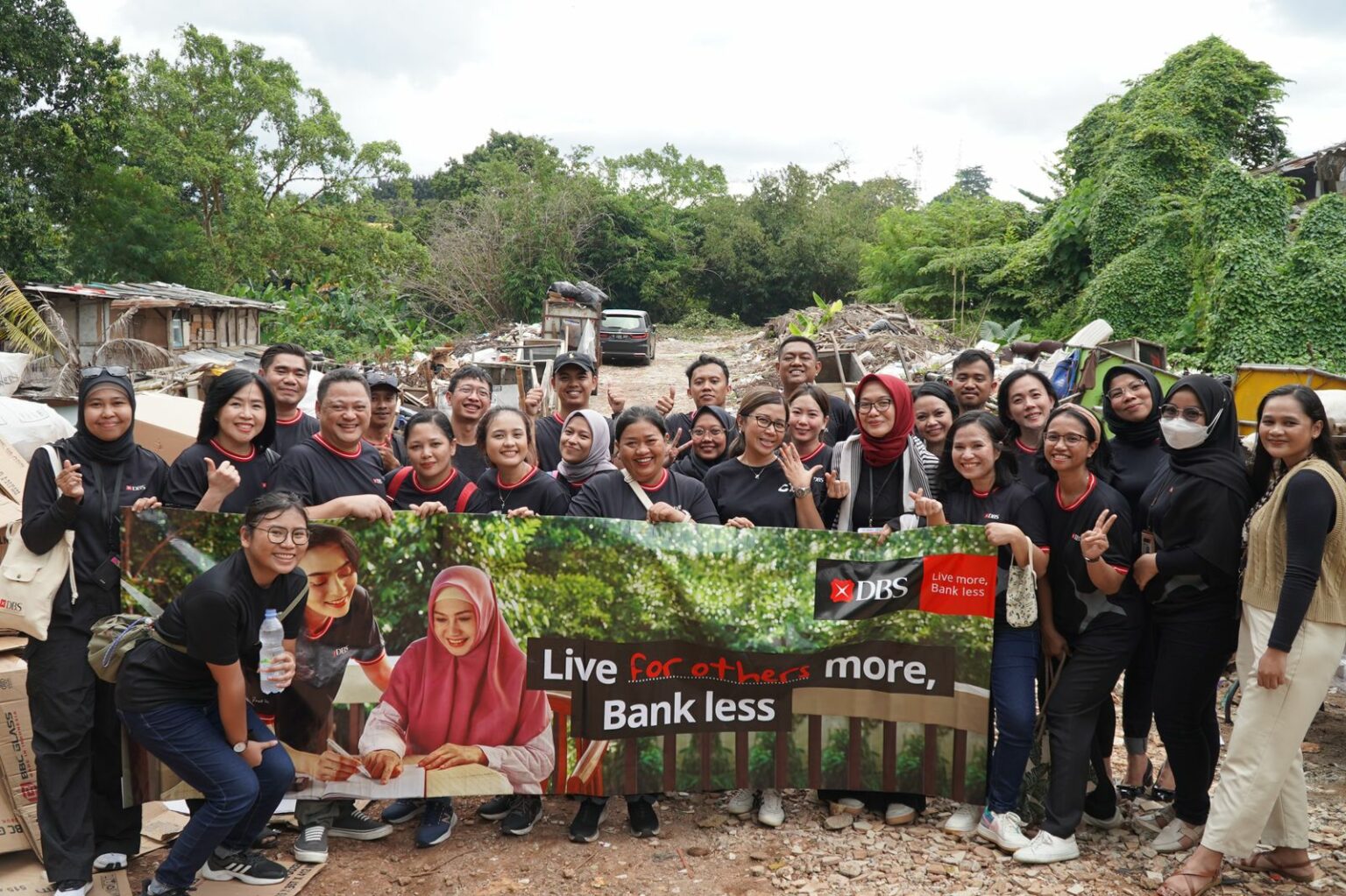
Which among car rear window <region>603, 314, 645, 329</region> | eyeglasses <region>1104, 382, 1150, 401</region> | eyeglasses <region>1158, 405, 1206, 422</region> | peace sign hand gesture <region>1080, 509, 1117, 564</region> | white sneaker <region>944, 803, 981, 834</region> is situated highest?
car rear window <region>603, 314, 645, 329</region>

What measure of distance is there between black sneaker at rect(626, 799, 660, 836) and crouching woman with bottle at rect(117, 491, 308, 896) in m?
1.59

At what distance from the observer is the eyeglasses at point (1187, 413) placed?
13.7ft

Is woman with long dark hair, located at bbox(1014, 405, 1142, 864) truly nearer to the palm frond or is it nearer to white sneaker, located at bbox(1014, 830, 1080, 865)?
white sneaker, located at bbox(1014, 830, 1080, 865)

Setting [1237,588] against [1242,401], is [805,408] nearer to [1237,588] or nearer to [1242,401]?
[1237,588]

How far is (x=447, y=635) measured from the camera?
453 centimetres

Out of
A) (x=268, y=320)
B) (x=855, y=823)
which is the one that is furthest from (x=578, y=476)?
(x=268, y=320)

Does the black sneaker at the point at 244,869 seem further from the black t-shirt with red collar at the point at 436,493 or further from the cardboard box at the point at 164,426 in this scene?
the cardboard box at the point at 164,426

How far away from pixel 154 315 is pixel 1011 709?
2461 centimetres

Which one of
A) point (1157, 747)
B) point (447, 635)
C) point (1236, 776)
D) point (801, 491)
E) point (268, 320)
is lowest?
point (1157, 747)

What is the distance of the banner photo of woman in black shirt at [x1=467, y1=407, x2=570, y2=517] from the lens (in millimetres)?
4812

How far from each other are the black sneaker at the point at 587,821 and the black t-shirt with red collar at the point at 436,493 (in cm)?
144

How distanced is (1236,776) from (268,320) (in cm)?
3142

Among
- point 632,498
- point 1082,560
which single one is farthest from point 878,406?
point 632,498

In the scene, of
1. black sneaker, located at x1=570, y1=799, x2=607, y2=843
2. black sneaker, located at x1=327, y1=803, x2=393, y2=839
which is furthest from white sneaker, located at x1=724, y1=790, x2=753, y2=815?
black sneaker, located at x1=327, y1=803, x2=393, y2=839
